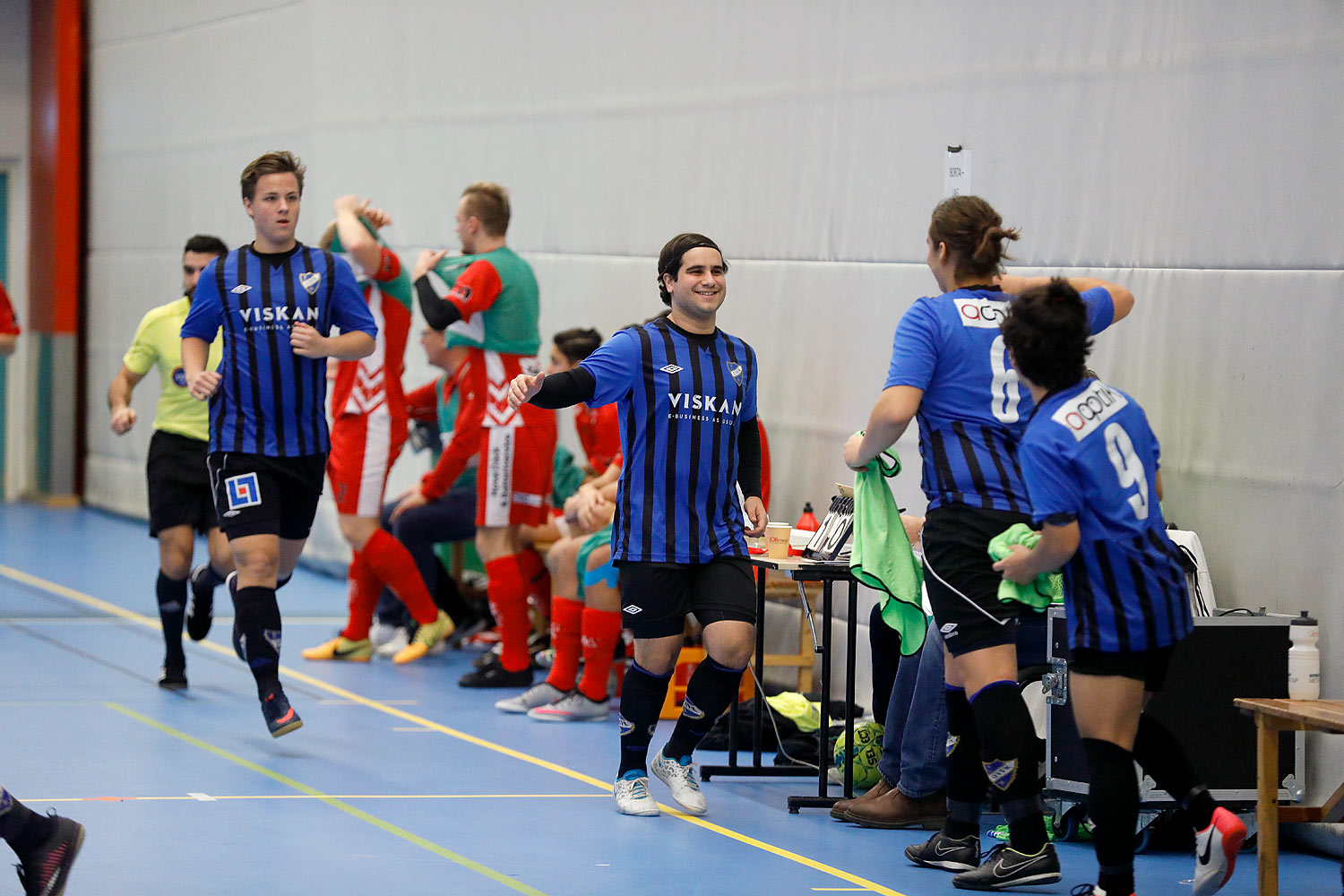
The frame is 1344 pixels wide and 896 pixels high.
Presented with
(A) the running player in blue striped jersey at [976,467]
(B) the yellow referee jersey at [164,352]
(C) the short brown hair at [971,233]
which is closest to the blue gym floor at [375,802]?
(A) the running player in blue striped jersey at [976,467]

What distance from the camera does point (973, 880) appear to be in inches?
182

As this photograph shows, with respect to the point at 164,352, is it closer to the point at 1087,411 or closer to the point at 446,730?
the point at 446,730

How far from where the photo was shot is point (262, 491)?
20.1ft

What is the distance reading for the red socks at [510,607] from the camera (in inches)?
304

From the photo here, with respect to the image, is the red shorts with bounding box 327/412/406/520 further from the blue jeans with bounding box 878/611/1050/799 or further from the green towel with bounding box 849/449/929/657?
the green towel with bounding box 849/449/929/657

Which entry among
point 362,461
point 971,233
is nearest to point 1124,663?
point 971,233

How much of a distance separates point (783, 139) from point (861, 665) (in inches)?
93.2

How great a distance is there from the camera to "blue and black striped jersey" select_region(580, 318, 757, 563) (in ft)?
17.4

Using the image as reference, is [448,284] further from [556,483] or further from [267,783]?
[267,783]

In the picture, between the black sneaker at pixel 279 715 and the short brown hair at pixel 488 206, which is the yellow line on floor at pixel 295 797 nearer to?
the black sneaker at pixel 279 715

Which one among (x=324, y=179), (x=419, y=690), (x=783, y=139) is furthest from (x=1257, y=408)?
(x=324, y=179)

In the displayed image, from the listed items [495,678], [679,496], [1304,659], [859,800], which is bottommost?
[495,678]

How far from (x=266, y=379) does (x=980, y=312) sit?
2.72 m

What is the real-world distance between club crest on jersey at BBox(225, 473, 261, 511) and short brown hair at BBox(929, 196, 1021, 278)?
2666 millimetres
